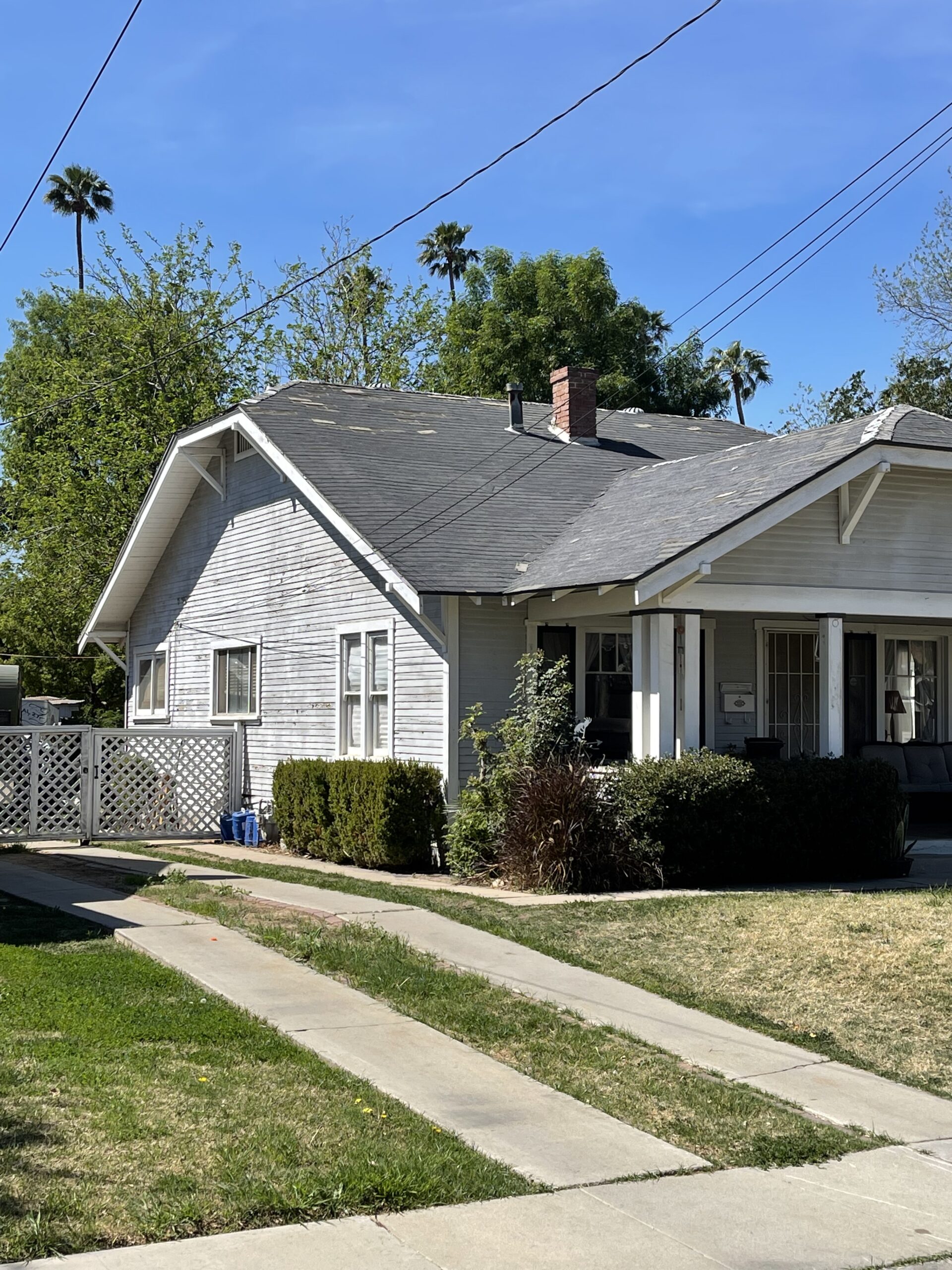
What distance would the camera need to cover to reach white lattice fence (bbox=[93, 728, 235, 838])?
1820 cm

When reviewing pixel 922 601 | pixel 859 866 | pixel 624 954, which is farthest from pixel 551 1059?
pixel 922 601

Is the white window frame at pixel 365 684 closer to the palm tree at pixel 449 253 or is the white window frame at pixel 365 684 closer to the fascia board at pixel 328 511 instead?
the fascia board at pixel 328 511

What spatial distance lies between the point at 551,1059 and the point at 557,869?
576 centimetres

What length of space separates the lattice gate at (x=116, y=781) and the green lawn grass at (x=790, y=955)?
243 inches

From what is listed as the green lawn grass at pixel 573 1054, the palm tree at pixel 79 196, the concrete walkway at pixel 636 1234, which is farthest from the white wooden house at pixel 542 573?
the palm tree at pixel 79 196

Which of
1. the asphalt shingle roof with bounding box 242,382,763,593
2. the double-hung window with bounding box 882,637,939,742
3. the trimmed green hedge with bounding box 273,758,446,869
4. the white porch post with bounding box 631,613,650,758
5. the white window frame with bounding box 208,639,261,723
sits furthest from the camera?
the white window frame with bounding box 208,639,261,723

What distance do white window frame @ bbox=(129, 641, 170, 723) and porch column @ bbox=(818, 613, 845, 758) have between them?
39.5ft

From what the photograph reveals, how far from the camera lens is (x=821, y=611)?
14.8 meters

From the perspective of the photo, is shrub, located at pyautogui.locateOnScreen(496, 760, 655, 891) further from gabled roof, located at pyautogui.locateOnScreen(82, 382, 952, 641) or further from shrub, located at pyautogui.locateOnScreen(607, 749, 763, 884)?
gabled roof, located at pyautogui.locateOnScreen(82, 382, 952, 641)

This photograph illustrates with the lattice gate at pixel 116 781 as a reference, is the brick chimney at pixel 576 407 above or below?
above

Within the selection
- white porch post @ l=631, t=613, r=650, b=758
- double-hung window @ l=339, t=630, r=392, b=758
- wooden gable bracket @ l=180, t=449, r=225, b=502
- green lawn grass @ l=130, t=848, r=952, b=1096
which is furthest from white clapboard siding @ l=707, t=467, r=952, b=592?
wooden gable bracket @ l=180, t=449, r=225, b=502

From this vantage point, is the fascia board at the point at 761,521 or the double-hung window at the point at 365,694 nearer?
the fascia board at the point at 761,521

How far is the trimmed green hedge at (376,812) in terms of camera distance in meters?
15.0

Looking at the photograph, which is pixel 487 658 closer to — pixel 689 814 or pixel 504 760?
pixel 504 760
